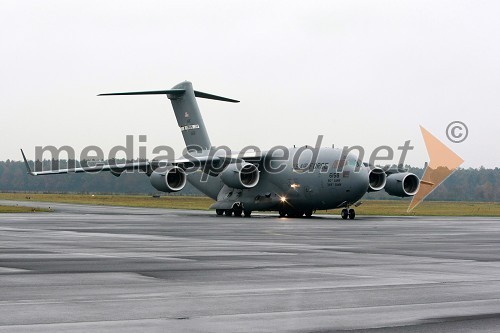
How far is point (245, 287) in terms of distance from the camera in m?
13.4

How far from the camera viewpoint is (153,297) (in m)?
12.1

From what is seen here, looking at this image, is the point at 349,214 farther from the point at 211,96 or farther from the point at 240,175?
→ the point at 211,96

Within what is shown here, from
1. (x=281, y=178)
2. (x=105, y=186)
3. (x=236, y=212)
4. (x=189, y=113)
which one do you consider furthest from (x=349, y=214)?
(x=105, y=186)

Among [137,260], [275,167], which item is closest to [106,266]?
[137,260]

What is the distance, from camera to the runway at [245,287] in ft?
32.8

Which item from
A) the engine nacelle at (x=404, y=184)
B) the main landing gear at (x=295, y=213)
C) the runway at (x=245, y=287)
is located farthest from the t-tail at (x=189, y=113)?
the runway at (x=245, y=287)

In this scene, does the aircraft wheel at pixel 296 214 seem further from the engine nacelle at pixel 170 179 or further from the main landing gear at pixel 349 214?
the engine nacelle at pixel 170 179

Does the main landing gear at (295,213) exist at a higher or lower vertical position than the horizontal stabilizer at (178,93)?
lower

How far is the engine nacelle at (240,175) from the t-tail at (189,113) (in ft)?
19.3

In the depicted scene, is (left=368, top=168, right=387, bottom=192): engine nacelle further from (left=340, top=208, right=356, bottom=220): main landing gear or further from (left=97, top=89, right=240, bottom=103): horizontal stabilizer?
(left=97, top=89, right=240, bottom=103): horizontal stabilizer

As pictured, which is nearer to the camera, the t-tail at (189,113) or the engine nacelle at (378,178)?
the engine nacelle at (378,178)

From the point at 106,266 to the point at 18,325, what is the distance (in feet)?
23.8

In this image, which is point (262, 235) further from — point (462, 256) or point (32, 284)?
point (32, 284)

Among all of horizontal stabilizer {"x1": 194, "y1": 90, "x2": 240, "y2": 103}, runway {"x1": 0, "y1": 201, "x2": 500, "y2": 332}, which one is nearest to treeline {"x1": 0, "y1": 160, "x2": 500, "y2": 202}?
horizontal stabilizer {"x1": 194, "y1": 90, "x2": 240, "y2": 103}
